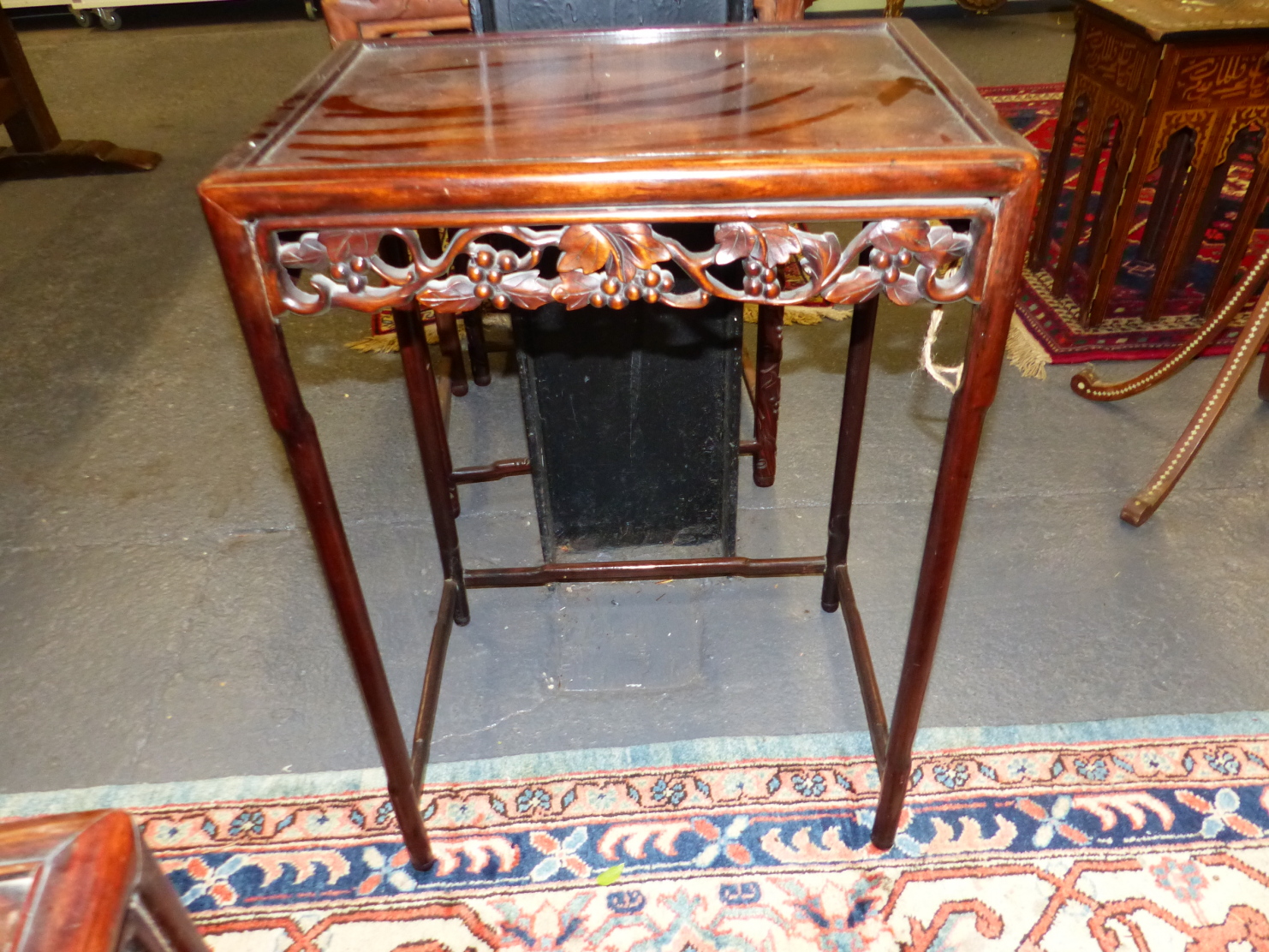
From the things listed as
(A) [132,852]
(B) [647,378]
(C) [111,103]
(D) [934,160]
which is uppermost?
(D) [934,160]

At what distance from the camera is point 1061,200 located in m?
2.91

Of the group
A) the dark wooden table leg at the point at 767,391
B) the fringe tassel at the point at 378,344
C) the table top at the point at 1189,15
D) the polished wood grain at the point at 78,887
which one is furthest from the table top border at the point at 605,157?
the fringe tassel at the point at 378,344

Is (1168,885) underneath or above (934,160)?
underneath

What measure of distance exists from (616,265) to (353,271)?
0.19 m

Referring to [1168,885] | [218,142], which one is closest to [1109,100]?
[1168,885]

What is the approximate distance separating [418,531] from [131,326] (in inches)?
48.7

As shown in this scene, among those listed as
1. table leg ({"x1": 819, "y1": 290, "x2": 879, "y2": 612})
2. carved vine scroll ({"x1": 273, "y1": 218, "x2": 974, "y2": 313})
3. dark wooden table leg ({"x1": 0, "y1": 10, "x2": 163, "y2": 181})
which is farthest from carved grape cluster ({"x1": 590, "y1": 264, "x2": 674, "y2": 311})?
dark wooden table leg ({"x1": 0, "y1": 10, "x2": 163, "y2": 181})

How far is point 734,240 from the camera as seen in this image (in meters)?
0.65

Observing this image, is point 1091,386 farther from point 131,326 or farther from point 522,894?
point 131,326

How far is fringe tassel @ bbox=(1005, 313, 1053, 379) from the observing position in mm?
2020

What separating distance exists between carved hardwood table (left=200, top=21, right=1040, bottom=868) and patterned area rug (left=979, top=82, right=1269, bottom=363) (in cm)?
149

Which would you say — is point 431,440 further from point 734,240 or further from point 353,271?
point 734,240

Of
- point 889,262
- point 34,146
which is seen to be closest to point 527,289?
point 889,262

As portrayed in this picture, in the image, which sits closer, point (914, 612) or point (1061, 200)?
point (914, 612)
